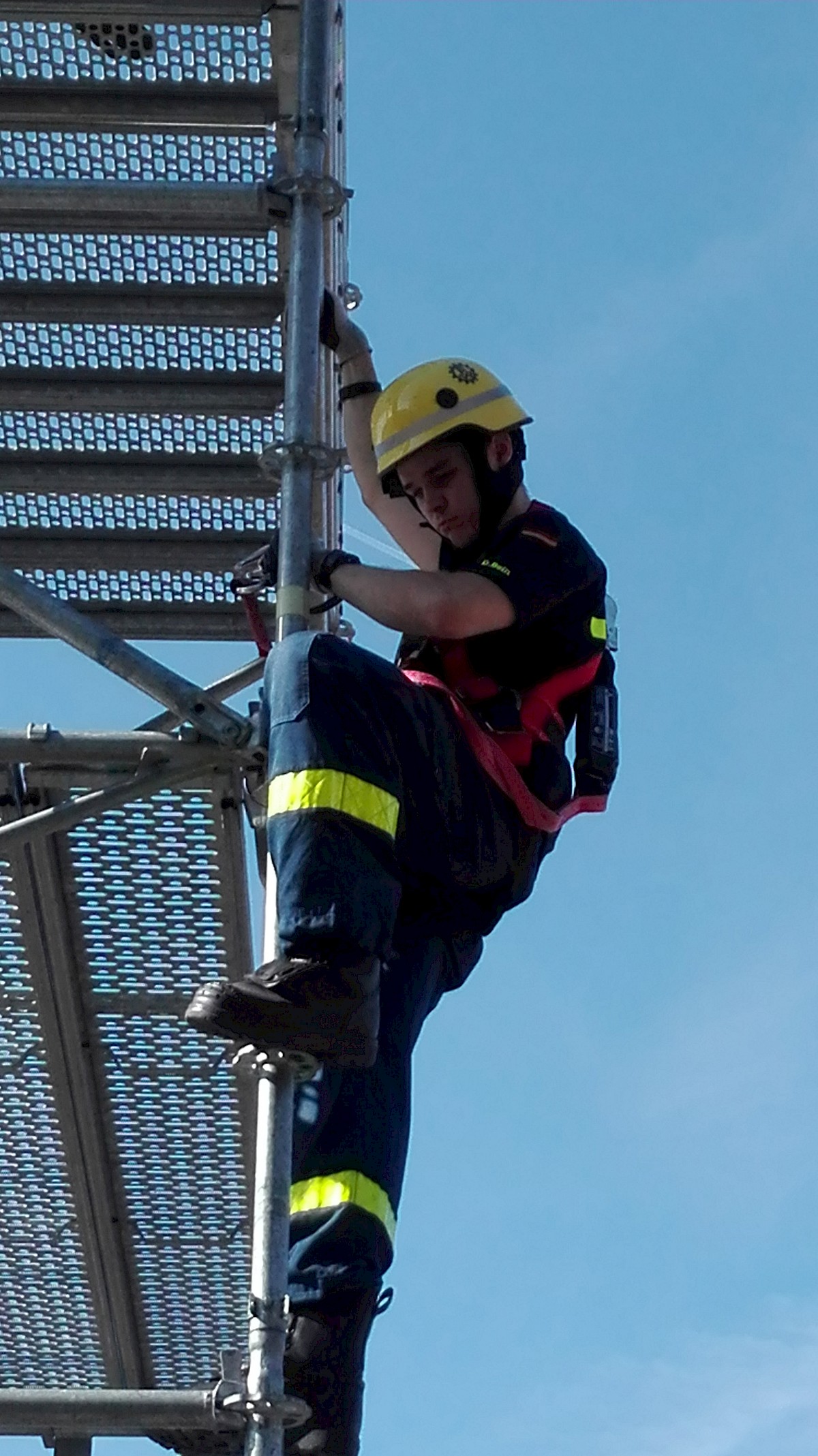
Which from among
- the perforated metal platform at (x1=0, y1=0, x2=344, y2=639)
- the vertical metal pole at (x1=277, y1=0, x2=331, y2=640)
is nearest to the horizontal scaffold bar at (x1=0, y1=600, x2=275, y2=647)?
the perforated metal platform at (x1=0, y1=0, x2=344, y2=639)

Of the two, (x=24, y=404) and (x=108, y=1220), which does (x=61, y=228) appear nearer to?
(x=24, y=404)

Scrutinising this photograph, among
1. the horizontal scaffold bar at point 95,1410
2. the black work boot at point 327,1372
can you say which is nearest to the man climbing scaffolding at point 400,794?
the black work boot at point 327,1372

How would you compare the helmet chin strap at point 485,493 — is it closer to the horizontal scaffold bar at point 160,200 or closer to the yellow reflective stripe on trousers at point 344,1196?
the horizontal scaffold bar at point 160,200

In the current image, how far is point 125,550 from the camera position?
8797 millimetres

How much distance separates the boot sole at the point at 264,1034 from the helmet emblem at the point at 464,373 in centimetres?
201

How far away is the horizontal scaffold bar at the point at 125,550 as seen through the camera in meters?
8.76

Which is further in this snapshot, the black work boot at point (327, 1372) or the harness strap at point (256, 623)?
the harness strap at point (256, 623)

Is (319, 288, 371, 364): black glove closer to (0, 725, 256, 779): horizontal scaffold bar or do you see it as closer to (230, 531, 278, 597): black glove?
(230, 531, 278, 597): black glove

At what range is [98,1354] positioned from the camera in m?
9.34

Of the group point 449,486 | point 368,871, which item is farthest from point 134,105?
point 368,871

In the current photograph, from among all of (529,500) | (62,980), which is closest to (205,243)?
(529,500)

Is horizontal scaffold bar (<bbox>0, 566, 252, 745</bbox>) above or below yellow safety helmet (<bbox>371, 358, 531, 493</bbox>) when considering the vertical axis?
below

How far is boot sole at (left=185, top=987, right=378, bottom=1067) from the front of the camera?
6.07 metres

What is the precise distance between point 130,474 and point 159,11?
1.49 meters
